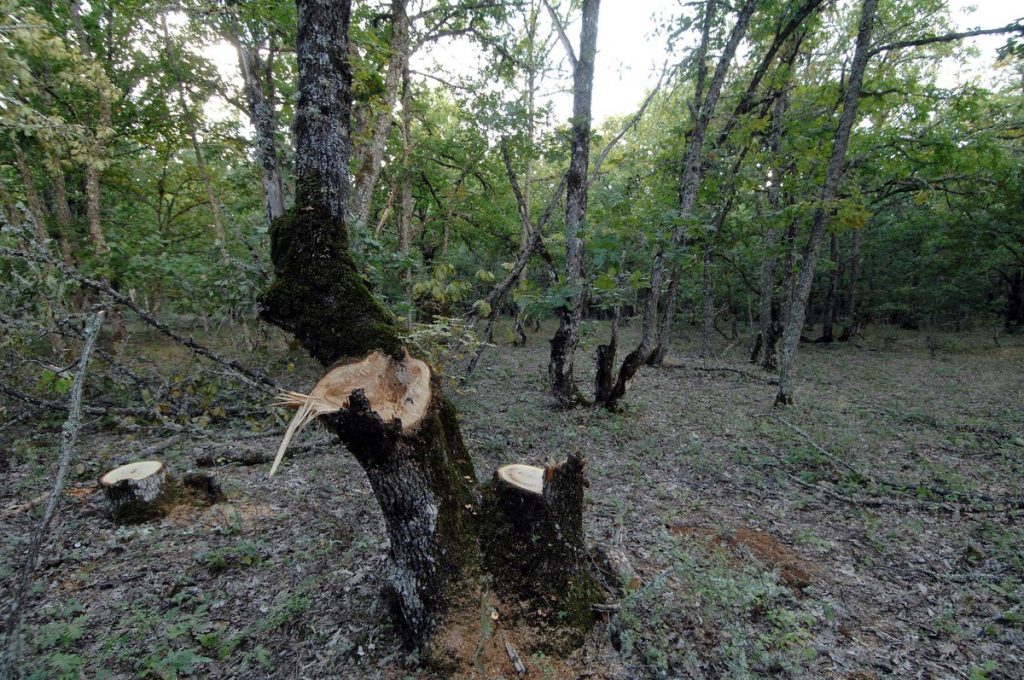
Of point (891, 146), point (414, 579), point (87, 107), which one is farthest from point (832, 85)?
point (87, 107)

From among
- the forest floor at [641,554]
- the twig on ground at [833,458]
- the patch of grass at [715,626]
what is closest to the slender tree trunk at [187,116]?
the forest floor at [641,554]

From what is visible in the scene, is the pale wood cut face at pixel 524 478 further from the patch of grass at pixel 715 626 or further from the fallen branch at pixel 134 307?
the fallen branch at pixel 134 307

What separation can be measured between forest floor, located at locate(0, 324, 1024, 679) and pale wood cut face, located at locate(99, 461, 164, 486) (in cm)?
43

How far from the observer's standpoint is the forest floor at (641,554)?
2891 millimetres

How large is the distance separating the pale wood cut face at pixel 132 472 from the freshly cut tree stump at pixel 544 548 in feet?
11.5

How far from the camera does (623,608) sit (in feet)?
10.2

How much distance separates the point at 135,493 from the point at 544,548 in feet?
13.0

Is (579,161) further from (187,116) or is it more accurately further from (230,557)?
(187,116)

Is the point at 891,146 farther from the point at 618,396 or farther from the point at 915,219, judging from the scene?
the point at 915,219

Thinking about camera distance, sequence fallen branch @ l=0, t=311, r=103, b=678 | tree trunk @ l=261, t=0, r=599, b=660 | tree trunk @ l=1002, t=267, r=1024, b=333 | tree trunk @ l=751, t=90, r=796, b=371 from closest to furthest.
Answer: fallen branch @ l=0, t=311, r=103, b=678 → tree trunk @ l=261, t=0, r=599, b=660 → tree trunk @ l=751, t=90, r=796, b=371 → tree trunk @ l=1002, t=267, r=1024, b=333

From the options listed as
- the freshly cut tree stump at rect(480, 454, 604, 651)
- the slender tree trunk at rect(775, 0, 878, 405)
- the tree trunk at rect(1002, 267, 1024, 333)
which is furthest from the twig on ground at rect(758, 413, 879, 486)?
the tree trunk at rect(1002, 267, 1024, 333)

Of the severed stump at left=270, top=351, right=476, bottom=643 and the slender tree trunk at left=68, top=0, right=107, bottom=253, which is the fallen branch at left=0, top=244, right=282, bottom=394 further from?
the slender tree trunk at left=68, top=0, right=107, bottom=253

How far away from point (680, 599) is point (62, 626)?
4289mm

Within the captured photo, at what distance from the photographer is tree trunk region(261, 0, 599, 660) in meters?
2.64
